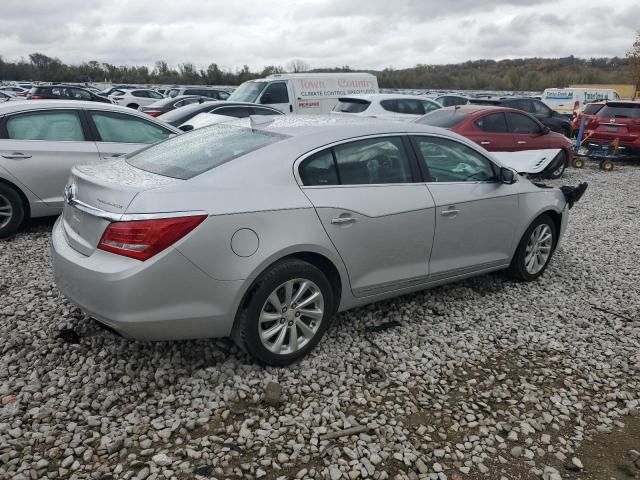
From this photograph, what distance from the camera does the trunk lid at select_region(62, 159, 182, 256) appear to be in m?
3.00

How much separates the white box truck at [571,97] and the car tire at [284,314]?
2596 cm

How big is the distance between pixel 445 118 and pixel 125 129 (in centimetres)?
605

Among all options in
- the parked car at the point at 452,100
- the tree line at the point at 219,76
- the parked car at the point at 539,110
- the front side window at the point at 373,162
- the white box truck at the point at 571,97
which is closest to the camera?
the front side window at the point at 373,162

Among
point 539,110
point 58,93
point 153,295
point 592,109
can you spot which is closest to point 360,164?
point 153,295

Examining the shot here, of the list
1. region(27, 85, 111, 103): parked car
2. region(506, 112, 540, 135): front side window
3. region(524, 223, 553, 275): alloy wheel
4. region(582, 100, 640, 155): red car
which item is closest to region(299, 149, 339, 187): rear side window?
region(524, 223, 553, 275): alloy wheel

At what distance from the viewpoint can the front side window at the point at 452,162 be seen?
418 centimetres

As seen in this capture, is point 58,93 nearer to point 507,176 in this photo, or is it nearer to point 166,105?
point 166,105

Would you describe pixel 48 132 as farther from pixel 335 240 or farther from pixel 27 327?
pixel 335 240

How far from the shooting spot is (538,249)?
5164 millimetres

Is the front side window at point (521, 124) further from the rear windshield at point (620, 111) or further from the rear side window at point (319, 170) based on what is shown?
the rear side window at point (319, 170)

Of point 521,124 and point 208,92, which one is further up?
point 521,124

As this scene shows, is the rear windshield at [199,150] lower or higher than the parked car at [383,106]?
higher

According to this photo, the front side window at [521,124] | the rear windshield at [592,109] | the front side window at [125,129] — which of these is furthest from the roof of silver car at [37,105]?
the rear windshield at [592,109]

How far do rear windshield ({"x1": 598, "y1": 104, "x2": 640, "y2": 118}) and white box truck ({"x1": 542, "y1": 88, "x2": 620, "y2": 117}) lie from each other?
1186 centimetres
